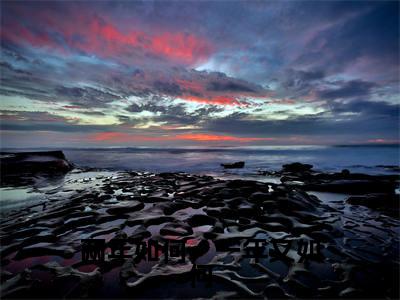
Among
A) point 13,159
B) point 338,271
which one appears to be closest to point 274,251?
point 338,271

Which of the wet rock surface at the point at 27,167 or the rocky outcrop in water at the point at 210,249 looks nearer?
the rocky outcrop in water at the point at 210,249

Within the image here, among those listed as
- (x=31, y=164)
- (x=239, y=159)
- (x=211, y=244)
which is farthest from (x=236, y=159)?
(x=211, y=244)

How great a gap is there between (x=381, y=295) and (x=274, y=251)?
72.7 inches

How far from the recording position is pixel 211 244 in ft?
16.7

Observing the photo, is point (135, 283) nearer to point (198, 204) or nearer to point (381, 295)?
point (381, 295)

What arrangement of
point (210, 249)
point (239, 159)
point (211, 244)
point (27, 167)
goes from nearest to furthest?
point (210, 249)
point (211, 244)
point (27, 167)
point (239, 159)

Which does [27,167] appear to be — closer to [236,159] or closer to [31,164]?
[31,164]

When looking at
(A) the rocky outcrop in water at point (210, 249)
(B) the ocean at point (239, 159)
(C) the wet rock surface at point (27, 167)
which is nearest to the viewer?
(A) the rocky outcrop in water at point (210, 249)

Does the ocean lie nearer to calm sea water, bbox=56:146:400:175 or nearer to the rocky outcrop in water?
calm sea water, bbox=56:146:400:175

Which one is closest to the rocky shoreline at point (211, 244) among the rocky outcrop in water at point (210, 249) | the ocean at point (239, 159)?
the rocky outcrop in water at point (210, 249)

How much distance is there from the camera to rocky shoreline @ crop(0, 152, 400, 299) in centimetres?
359

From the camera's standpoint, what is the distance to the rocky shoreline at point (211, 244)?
11.8ft

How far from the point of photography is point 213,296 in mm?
3438

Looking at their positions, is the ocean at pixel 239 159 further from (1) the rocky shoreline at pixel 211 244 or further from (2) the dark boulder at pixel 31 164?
(1) the rocky shoreline at pixel 211 244
